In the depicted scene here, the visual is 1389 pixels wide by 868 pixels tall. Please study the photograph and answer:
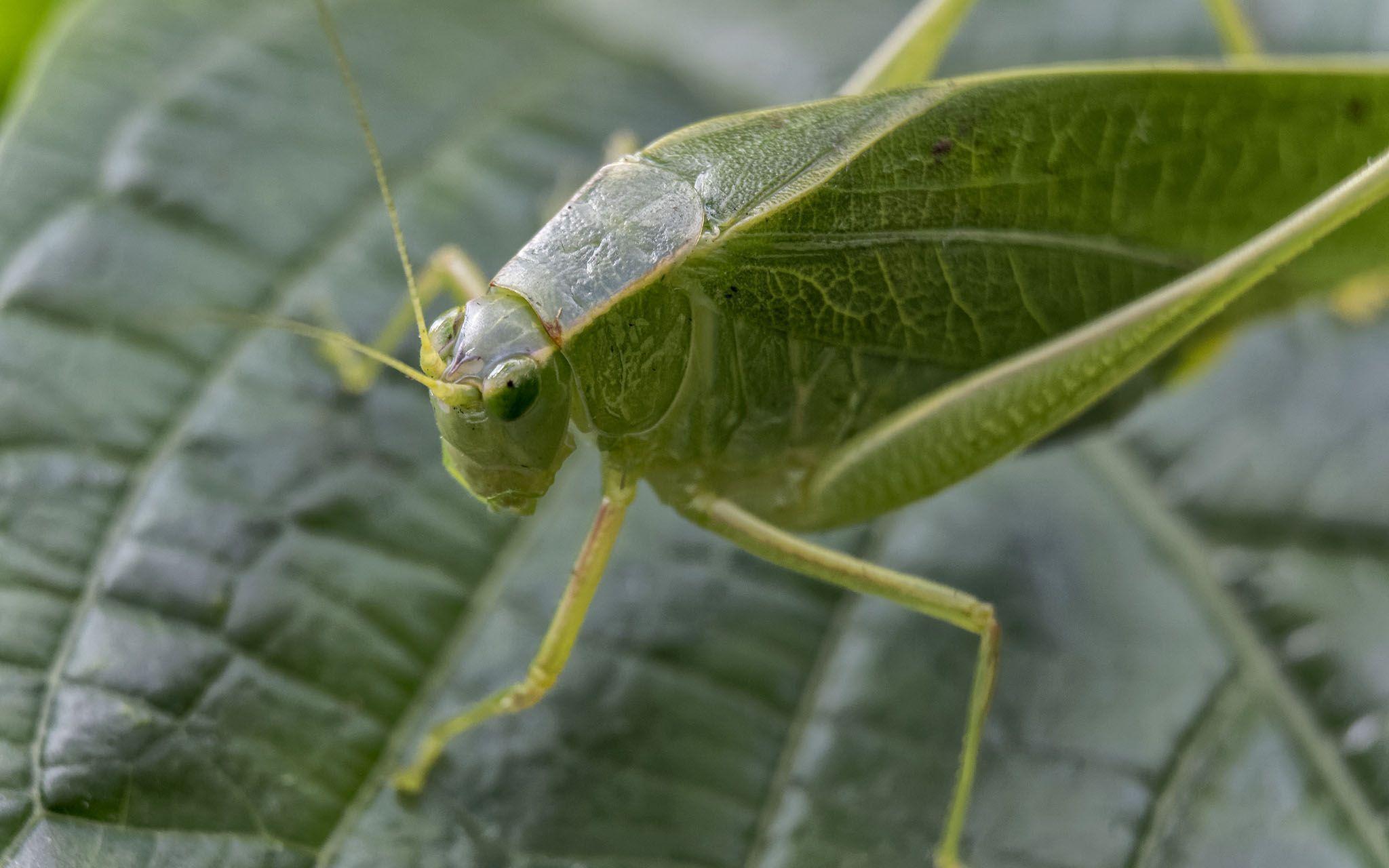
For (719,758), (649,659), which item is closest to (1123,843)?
(719,758)

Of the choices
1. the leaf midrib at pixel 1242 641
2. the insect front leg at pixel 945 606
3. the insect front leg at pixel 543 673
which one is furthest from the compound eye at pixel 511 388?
the leaf midrib at pixel 1242 641

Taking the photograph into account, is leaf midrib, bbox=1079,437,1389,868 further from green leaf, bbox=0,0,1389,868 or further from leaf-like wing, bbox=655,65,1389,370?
leaf-like wing, bbox=655,65,1389,370

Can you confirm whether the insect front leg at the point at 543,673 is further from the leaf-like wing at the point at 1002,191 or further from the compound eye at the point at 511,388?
the leaf-like wing at the point at 1002,191

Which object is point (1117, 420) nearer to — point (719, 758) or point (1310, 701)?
point (1310, 701)

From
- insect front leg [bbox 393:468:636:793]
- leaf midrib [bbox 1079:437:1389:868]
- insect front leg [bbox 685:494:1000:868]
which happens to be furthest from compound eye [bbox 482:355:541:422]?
leaf midrib [bbox 1079:437:1389:868]

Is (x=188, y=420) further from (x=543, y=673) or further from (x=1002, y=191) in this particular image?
(x=1002, y=191)

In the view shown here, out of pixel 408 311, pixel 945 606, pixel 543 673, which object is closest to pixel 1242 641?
pixel 945 606
